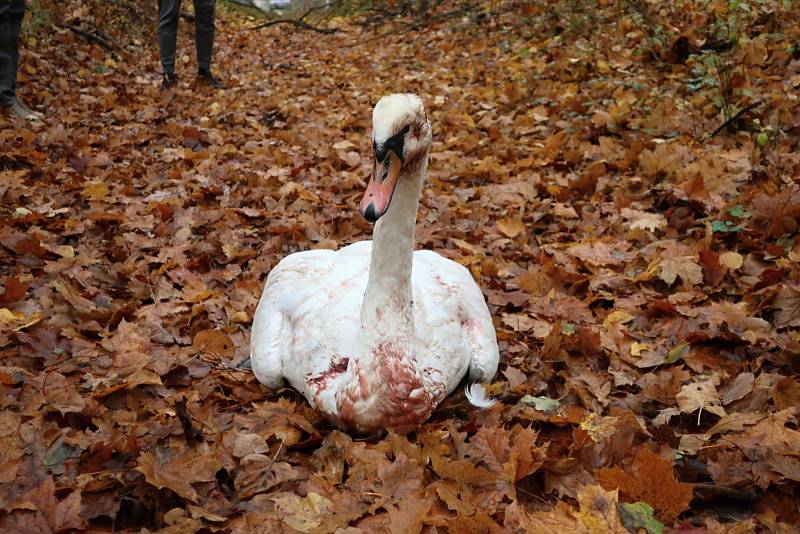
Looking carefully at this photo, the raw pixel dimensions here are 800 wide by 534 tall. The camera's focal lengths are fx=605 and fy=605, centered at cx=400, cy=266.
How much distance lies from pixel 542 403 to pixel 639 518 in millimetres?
807

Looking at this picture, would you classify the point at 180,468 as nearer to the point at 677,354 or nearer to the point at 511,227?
the point at 677,354

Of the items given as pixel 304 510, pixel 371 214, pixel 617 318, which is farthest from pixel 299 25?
pixel 304 510

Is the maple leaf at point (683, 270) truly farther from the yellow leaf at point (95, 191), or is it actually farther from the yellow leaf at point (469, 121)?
the yellow leaf at point (95, 191)

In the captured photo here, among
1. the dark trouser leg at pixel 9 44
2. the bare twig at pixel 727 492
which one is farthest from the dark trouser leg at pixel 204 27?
the bare twig at pixel 727 492

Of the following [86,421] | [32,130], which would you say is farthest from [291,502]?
[32,130]

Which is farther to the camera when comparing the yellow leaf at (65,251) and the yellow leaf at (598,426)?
the yellow leaf at (65,251)

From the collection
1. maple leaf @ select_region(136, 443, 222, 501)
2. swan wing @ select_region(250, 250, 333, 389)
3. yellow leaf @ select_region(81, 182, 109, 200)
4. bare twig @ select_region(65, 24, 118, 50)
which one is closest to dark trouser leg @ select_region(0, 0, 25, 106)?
yellow leaf @ select_region(81, 182, 109, 200)

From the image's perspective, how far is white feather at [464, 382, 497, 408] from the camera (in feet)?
8.74

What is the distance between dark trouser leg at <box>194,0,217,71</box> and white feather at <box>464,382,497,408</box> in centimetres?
741

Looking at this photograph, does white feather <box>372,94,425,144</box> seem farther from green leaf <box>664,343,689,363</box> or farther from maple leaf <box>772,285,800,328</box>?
maple leaf <box>772,285,800,328</box>

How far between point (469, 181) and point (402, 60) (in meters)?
5.79

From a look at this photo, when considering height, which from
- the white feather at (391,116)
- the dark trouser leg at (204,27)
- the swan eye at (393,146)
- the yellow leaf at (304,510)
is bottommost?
the yellow leaf at (304,510)

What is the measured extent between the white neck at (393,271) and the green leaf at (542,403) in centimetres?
67

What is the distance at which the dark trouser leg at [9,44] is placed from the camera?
5.76 metres
